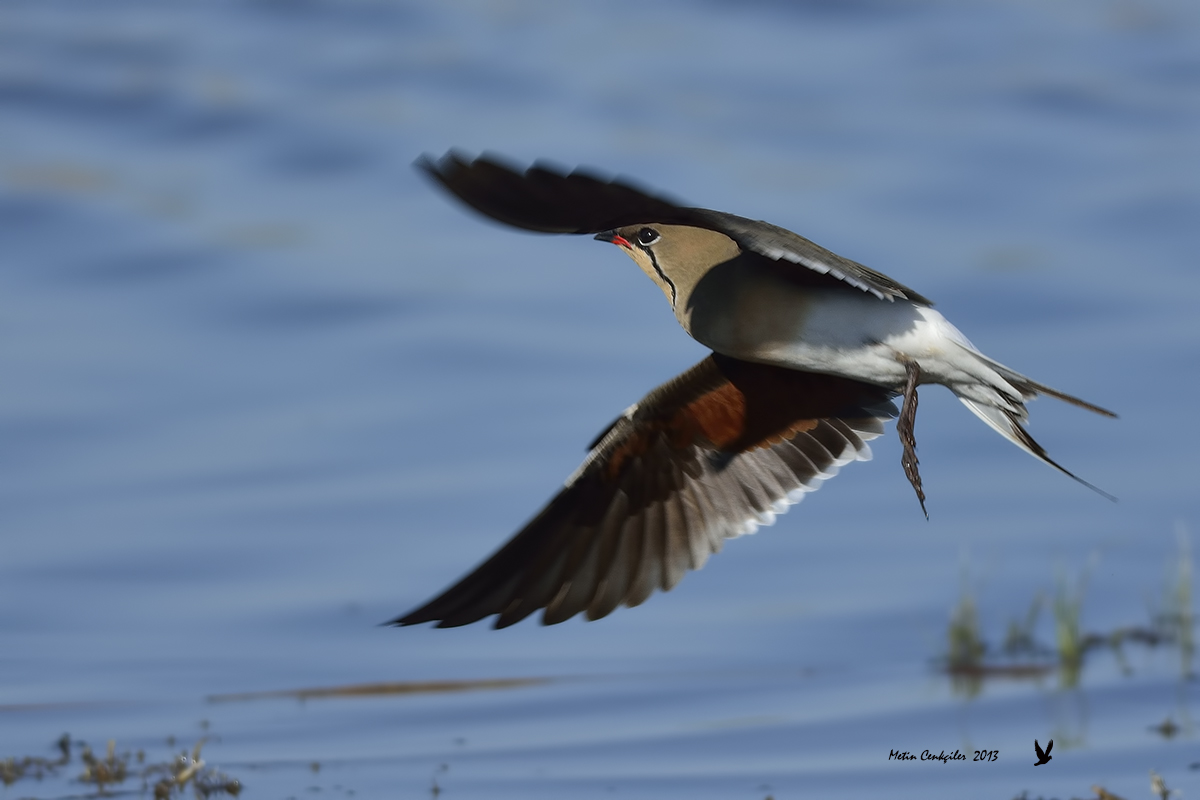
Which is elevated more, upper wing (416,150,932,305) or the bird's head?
the bird's head

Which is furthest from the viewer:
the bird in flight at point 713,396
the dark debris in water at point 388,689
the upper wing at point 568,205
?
the dark debris in water at point 388,689

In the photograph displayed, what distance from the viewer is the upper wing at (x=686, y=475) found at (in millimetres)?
5340

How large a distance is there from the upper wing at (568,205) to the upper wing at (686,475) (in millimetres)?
1153

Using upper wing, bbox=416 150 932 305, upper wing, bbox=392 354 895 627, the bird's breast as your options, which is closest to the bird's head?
the bird's breast

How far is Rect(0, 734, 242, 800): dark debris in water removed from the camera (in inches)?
211

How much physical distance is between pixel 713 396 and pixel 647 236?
0.58 metres

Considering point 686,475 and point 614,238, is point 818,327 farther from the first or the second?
point 686,475

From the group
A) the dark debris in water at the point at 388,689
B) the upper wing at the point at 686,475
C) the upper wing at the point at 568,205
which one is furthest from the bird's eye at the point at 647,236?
the dark debris in water at the point at 388,689

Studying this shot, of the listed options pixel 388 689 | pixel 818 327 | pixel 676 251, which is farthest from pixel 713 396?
pixel 388 689

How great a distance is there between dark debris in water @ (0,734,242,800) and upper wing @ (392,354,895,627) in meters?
1.13

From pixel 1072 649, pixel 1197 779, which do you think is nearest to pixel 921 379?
pixel 1197 779

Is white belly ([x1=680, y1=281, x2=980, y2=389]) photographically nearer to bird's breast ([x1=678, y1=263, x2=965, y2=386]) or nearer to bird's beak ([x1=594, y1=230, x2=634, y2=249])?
bird's breast ([x1=678, y1=263, x2=965, y2=386])

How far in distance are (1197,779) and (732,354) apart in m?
2.12

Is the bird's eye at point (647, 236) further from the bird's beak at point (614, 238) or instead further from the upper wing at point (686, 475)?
the upper wing at point (686, 475)
